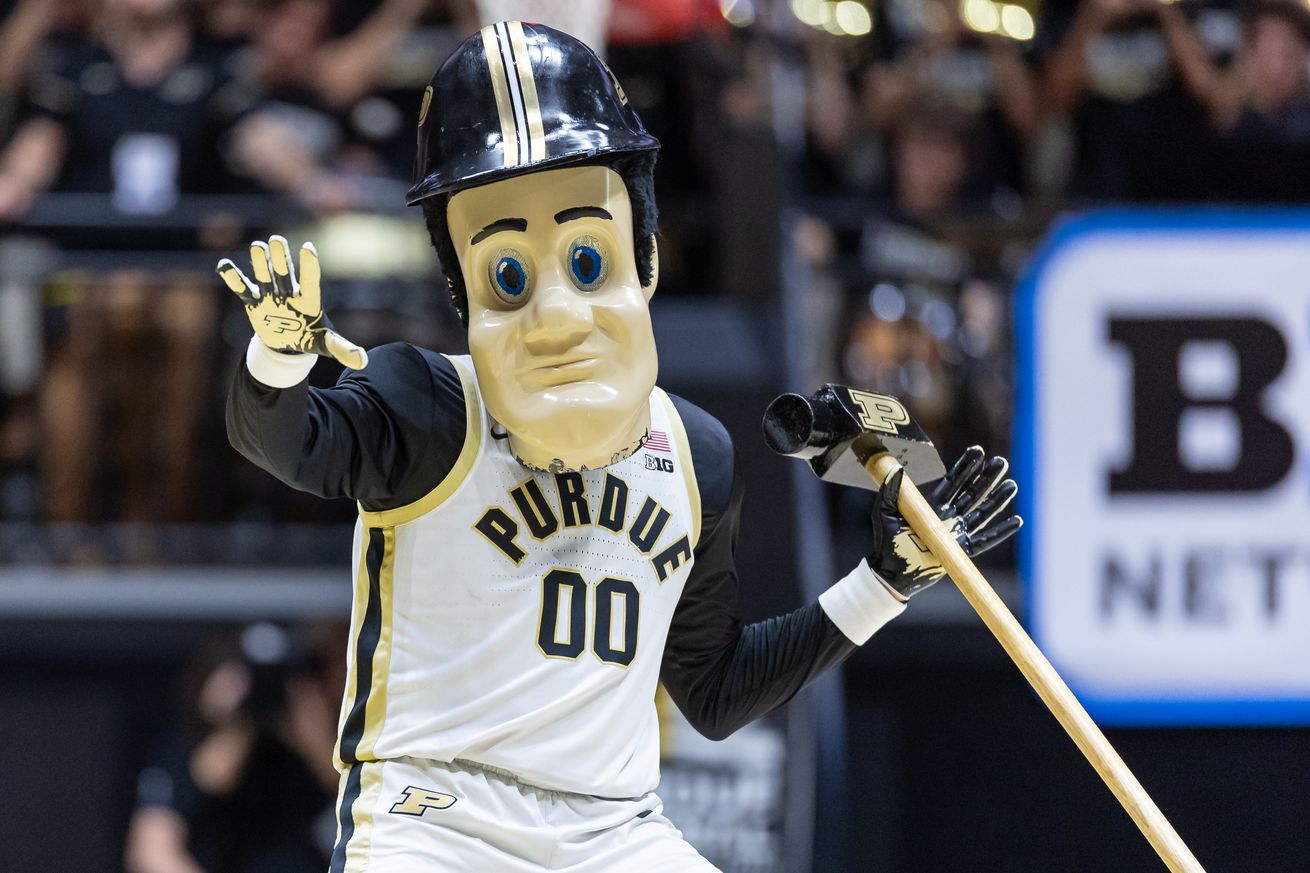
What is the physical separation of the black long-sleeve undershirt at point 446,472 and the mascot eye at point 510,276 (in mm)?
185

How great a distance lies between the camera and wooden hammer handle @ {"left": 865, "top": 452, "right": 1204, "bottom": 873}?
2.66 metres

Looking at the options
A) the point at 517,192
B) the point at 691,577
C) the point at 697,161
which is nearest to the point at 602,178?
the point at 517,192

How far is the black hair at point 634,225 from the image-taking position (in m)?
2.67

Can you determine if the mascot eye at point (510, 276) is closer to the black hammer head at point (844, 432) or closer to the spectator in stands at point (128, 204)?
the black hammer head at point (844, 432)

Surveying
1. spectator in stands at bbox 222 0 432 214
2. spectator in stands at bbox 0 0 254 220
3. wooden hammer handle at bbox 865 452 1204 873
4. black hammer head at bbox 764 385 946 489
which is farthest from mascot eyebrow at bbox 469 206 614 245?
spectator in stands at bbox 0 0 254 220

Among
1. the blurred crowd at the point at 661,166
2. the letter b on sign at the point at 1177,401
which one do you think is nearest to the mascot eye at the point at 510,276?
the blurred crowd at the point at 661,166

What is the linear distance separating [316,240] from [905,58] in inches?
98.3

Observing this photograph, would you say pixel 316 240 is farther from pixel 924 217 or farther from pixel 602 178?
pixel 602 178

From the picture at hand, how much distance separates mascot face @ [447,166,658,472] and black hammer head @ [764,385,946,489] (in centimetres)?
33

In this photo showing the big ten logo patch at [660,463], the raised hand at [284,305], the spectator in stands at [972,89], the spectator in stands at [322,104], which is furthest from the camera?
the spectator in stands at [972,89]

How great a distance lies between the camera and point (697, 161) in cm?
620

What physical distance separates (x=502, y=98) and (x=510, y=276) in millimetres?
273

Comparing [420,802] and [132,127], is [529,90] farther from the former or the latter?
[132,127]

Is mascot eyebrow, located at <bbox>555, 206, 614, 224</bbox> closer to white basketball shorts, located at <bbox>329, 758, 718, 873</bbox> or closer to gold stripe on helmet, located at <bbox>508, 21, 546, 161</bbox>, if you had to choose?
gold stripe on helmet, located at <bbox>508, 21, 546, 161</bbox>
